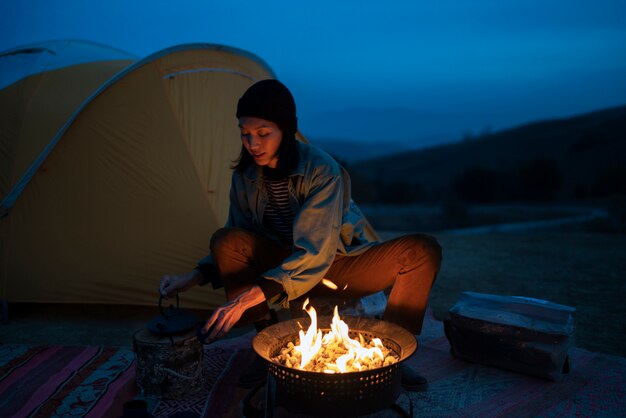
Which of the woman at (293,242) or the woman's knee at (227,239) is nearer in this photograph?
the woman at (293,242)

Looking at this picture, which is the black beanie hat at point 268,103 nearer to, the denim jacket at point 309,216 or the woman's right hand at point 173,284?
the denim jacket at point 309,216

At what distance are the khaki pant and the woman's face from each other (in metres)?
0.44

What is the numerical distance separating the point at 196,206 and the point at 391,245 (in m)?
1.89

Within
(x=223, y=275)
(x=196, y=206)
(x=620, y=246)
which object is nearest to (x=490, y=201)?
(x=620, y=246)

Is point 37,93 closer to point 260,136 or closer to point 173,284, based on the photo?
point 173,284

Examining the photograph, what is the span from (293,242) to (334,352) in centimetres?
53

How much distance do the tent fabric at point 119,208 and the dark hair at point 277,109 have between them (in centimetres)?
151

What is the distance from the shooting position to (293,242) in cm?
233

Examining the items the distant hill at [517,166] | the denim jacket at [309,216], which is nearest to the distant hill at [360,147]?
the distant hill at [517,166]

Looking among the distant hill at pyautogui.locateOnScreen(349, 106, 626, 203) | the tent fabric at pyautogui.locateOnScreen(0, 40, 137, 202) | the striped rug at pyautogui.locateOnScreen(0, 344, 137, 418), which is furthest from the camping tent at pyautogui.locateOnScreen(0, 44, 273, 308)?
the distant hill at pyautogui.locateOnScreen(349, 106, 626, 203)

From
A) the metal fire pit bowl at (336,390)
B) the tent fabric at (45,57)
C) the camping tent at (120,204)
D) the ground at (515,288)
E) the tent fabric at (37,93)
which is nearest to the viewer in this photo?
the metal fire pit bowl at (336,390)

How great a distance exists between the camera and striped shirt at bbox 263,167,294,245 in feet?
8.40

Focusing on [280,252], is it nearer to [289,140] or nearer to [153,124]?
[289,140]

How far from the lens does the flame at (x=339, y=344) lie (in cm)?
197
